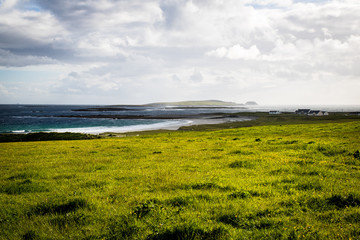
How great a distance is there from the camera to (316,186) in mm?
9258

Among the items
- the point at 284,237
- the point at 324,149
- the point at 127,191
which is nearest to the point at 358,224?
the point at 284,237

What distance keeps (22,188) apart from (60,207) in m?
4.07

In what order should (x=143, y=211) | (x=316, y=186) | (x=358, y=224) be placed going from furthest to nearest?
(x=316, y=186) < (x=143, y=211) < (x=358, y=224)

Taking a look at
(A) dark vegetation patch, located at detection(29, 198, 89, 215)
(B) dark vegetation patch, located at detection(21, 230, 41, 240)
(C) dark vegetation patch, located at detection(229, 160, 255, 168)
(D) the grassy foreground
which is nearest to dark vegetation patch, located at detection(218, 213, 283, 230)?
(D) the grassy foreground

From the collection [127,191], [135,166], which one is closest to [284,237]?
[127,191]

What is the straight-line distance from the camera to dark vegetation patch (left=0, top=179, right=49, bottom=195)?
10094 millimetres

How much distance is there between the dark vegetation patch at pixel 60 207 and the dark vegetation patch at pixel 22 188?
2.48 meters

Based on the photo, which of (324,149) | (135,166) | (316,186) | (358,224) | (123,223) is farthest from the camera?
(324,149)

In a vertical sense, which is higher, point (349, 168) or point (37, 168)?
point (349, 168)

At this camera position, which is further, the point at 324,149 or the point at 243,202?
the point at 324,149

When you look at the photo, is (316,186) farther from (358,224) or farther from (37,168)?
(37,168)

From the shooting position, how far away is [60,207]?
786 centimetres

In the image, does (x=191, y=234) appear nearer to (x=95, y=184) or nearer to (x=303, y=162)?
(x=95, y=184)

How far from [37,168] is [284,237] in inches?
609
